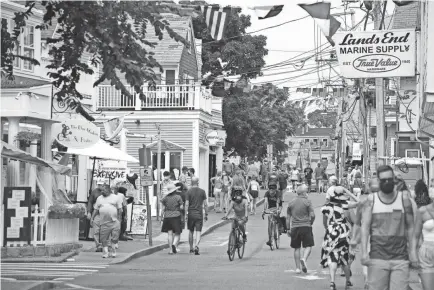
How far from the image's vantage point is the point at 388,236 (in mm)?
10242

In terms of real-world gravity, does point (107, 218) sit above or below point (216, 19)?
below

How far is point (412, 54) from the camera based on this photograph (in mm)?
22516

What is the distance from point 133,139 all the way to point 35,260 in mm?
23100

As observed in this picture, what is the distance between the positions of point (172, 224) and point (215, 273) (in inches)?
214

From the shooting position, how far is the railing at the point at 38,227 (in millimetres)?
21766

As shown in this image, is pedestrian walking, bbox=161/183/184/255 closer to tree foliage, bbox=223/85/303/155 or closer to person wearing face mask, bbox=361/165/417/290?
person wearing face mask, bbox=361/165/417/290

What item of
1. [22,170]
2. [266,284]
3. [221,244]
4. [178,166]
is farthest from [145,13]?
[178,166]

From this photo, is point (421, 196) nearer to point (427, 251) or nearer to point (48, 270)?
point (427, 251)

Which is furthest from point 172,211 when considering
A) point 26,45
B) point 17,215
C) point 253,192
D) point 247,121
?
point 247,121

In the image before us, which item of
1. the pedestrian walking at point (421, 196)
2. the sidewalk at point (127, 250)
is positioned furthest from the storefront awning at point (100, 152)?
the pedestrian walking at point (421, 196)

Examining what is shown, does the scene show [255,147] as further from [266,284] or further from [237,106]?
[266,284]

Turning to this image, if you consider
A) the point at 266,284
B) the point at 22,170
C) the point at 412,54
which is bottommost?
the point at 266,284

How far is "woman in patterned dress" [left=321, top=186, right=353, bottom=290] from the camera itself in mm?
16688

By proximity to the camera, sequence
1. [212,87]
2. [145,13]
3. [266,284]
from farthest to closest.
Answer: [212,87] → [266,284] → [145,13]
